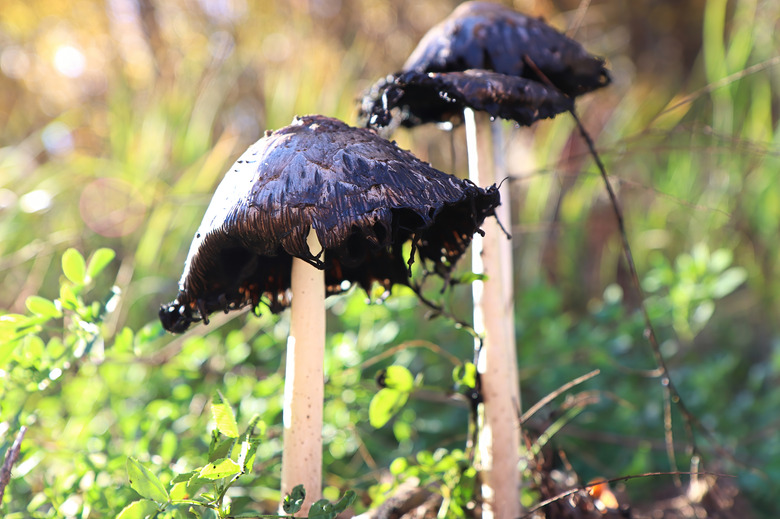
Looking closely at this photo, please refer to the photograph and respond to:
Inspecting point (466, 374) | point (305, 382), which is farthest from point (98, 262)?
point (466, 374)

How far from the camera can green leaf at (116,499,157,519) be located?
787 millimetres

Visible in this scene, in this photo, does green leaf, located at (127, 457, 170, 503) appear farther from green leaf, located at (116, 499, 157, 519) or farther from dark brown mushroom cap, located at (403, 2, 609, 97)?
dark brown mushroom cap, located at (403, 2, 609, 97)

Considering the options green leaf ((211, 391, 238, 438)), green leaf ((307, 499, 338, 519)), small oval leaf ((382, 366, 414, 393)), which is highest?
small oval leaf ((382, 366, 414, 393))

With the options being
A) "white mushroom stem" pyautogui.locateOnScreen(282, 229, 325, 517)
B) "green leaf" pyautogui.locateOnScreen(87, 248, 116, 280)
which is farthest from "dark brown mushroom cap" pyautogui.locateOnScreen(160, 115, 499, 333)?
"green leaf" pyautogui.locateOnScreen(87, 248, 116, 280)

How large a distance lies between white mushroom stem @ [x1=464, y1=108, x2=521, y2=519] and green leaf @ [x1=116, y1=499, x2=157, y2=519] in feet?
2.12

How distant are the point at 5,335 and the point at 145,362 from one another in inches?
33.4

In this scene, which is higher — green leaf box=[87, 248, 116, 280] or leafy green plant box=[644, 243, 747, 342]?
leafy green plant box=[644, 243, 747, 342]

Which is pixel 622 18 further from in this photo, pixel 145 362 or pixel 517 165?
pixel 145 362

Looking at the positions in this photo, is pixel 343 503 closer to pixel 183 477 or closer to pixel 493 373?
pixel 183 477

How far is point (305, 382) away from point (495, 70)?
0.68m

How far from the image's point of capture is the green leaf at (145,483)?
0.81 meters

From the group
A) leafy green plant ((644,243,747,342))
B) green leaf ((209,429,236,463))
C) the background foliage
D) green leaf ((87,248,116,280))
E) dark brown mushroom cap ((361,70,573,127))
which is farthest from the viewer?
leafy green plant ((644,243,747,342))

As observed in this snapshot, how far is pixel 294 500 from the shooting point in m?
0.91

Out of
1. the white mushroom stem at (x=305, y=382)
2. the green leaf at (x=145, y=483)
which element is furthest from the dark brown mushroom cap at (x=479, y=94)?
the green leaf at (x=145, y=483)
